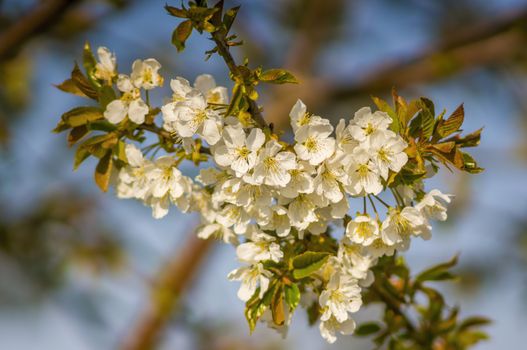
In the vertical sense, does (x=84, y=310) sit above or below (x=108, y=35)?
below

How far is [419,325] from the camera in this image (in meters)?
1.05

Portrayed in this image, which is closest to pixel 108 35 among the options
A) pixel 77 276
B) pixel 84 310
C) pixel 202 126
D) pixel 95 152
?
pixel 77 276

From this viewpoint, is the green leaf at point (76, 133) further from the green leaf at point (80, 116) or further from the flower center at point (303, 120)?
the flower center at point (303, 120)

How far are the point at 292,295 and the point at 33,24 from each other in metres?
1.34

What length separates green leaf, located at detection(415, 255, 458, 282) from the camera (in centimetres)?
96

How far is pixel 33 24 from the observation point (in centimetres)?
159

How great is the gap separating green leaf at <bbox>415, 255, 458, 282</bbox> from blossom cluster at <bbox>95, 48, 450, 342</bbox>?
217mm

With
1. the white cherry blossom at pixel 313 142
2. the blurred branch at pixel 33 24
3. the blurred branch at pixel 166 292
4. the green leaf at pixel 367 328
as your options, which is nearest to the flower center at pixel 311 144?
the white cherry blossom at pixel 313 142

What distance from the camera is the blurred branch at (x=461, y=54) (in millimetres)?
2631

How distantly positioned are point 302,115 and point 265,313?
1.10 feet

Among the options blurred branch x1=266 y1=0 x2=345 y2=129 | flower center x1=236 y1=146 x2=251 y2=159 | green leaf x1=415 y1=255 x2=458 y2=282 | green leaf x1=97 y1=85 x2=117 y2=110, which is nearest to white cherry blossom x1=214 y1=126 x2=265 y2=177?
flower center x1=236 y1=146 x2=251 y2=159

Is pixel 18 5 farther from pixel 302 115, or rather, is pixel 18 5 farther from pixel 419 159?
pixel 419 159

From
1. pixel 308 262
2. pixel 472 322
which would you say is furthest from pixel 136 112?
pixel 472 322

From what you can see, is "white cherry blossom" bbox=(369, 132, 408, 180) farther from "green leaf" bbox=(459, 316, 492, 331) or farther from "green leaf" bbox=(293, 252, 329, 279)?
"green leaf" bbox=(459, 316, 492, 331)
